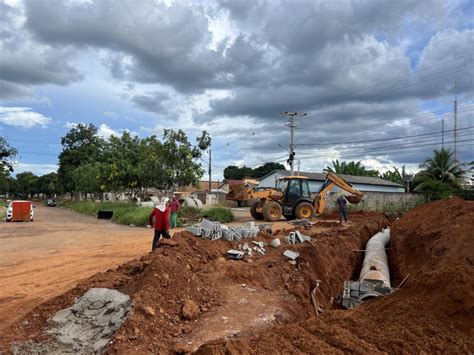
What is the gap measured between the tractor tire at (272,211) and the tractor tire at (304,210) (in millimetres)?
1065

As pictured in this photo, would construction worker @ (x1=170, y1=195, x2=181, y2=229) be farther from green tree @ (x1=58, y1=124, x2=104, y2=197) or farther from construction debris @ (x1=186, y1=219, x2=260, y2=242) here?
green tree @ (x1=58, y1=124, x2=104, y2=197)

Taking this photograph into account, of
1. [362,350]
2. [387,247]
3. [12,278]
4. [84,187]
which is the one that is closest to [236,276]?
[362,350]

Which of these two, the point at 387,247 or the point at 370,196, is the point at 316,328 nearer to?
the point at 387,247

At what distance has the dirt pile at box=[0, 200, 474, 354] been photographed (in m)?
4.79

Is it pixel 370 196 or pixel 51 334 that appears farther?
pixel 370 196

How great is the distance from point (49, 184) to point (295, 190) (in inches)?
3428

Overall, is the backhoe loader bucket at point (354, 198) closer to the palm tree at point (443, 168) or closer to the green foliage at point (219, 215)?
the green foliage at point (219, 215)

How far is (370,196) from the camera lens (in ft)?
101

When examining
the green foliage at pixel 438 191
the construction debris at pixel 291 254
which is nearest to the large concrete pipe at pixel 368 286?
the construction debris at pixel 291 254

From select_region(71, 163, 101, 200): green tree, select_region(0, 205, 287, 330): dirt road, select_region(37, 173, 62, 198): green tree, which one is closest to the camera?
select_region(0, 205, 287, 330): dirt road

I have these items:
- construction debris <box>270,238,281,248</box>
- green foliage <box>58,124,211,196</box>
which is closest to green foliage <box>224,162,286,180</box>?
green foliage <box>58,124,211,196</box>

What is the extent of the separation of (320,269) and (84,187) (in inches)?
1784

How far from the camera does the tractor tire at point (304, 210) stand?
74.2 feet

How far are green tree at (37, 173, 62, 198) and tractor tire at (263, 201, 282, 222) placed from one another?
74915 mm
